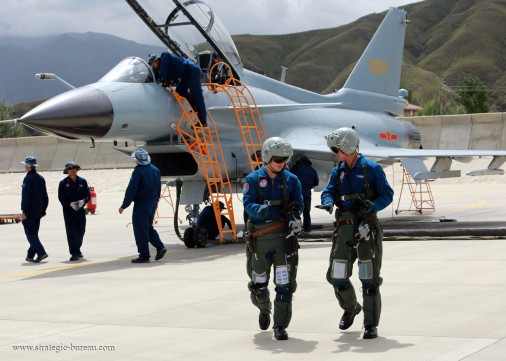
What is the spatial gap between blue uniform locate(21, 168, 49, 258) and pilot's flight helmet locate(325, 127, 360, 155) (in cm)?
752

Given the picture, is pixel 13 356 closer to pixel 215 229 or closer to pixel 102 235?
pixel 215 229

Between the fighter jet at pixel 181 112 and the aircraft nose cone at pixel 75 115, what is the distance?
15 mm

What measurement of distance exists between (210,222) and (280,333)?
8.89 m

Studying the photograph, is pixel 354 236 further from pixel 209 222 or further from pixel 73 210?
pixel 209 222

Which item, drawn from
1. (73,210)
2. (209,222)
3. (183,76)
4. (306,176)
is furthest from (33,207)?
(306,176)

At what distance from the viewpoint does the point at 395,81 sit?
73.7 feet

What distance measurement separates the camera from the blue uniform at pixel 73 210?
44.1 ft

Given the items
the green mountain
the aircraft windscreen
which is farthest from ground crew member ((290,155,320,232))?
the green mountain

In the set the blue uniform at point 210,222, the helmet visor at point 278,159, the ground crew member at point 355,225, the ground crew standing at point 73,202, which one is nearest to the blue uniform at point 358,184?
the ground crew member at point 355,225

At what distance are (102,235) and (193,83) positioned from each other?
212 inches

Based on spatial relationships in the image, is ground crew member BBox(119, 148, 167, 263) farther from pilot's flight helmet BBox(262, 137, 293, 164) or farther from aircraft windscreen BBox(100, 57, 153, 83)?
pilot's flight helmet BBox(262, 137, 293, 164)

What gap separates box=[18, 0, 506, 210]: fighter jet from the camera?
1312cm

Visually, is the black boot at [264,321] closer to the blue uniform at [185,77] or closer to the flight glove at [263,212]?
the flight glove at [263,212]

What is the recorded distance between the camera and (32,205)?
13547mm
